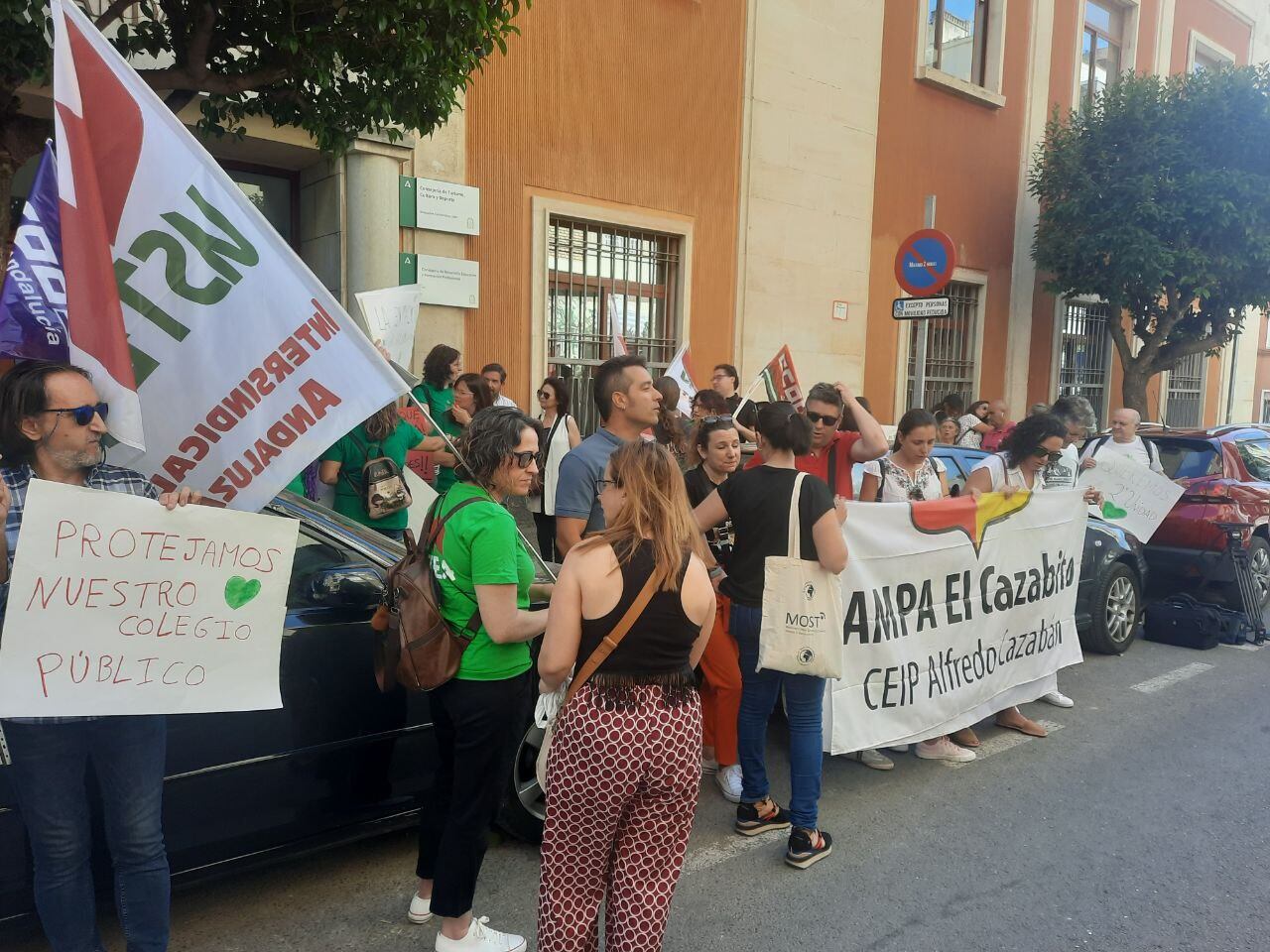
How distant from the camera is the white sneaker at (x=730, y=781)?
439 centimetres

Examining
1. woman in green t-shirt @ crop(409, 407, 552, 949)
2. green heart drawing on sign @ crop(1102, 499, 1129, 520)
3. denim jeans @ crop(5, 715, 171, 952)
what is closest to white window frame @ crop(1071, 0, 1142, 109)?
green heart drawing on sign @ crop(1102, 499, 1129, 520)

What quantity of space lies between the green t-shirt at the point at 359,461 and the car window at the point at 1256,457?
7304 mm

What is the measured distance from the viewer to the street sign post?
26.8ft

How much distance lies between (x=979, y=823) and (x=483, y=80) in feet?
25.0

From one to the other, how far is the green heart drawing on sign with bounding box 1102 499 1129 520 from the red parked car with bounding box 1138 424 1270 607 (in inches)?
60.0

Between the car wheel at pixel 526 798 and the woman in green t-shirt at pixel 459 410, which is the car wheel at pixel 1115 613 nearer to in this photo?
the woman in green t-shirt at pixel 459 410

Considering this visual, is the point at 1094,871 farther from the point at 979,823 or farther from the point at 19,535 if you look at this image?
the point at 19,535

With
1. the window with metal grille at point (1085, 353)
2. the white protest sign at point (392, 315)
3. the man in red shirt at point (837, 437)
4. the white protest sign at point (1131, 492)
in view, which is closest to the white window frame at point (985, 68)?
the window with metal grille at point (1085, 353)

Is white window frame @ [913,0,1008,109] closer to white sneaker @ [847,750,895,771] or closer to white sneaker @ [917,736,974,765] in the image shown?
white sneaker @ [917,736,974,765]

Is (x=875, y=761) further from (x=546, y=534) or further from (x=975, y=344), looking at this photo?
(x=975, y=344)

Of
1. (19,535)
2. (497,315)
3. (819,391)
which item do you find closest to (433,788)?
(19,535)

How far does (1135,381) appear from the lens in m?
15.9

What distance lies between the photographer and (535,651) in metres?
3.60

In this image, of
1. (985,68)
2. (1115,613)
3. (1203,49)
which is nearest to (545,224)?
(1115,613)
